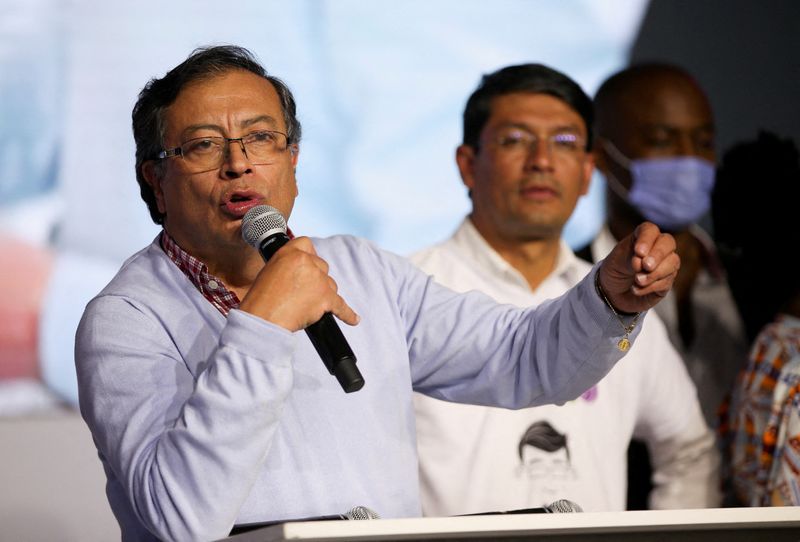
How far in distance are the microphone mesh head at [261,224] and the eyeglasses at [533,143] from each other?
55.2 inches

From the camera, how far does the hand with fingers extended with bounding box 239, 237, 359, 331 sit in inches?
63.7

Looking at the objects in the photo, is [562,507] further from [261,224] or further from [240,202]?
[240,202]

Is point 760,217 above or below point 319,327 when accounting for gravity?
above

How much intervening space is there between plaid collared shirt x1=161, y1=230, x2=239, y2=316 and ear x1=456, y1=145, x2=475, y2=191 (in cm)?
135

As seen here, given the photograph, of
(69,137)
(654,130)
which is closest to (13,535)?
(69,137)

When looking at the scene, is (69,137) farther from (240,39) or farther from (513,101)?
(513,101)

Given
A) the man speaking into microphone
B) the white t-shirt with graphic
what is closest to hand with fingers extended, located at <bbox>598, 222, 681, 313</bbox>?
the man speaking into microphone

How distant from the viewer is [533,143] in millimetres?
3109

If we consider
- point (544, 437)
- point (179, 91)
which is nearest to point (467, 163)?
point (544, 437)

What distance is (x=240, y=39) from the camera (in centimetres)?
339

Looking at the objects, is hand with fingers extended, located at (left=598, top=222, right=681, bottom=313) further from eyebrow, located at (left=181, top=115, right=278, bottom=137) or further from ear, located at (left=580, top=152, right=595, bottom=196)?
ear, located at (left=580, top=152, right=595, bottom=196)

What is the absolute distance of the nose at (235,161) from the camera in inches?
75.8

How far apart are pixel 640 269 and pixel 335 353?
48 cm

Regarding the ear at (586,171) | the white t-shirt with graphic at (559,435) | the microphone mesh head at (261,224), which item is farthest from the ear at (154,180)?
the ear at (586,171)
